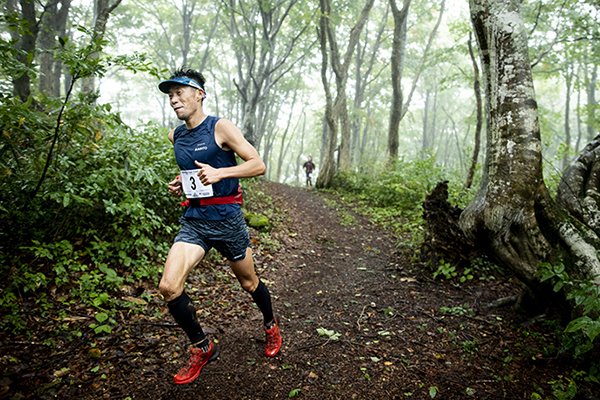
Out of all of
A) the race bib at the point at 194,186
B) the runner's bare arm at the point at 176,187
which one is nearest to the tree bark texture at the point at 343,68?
the runner's bare arm at the point at 176,187

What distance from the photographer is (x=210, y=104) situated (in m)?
33.0

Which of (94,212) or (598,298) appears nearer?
(598,298)

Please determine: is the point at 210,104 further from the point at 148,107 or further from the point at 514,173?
the point at 514,173

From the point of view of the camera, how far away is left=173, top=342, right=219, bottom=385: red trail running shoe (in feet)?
7.84

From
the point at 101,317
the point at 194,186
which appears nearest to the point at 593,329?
the point at 194,186

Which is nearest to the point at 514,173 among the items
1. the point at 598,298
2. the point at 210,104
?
the point at 598,298

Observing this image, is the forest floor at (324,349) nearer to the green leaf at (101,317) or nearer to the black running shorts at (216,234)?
the green leaf at (101,317)

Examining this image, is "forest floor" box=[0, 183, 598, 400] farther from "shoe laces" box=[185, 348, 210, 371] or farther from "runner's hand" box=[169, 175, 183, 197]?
"runner's hand" box=[169, 175, 183, 197]

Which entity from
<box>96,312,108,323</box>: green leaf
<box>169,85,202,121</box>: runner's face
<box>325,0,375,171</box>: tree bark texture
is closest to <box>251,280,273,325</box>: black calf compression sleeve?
<box>96,312,108,323</box>: green leaf

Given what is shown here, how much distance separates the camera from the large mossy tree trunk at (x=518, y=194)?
2.90m

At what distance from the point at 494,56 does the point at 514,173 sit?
1369 mm

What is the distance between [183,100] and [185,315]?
1.76 meters

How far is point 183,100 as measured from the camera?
2531 millimetres

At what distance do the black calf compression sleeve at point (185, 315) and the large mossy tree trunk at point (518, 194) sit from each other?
303cm
